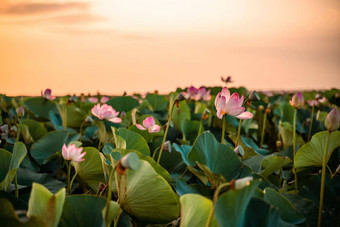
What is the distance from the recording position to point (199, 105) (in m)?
2.64

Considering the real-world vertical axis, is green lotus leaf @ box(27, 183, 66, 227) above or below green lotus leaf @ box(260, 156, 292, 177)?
above

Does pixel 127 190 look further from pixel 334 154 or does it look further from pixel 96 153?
pixel 334 154

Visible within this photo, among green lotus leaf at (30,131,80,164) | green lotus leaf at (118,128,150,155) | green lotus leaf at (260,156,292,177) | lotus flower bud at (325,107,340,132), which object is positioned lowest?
green lotus leaf at (30,131,80,164)

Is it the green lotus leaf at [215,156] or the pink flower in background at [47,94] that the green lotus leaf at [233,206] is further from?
the pink flower in background at [47,94]

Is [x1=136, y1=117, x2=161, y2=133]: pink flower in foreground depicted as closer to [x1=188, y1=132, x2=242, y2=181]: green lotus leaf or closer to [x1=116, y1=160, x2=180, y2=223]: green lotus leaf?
[x1=188, y1=132, x2=242, y2=181]: green lotus leaf

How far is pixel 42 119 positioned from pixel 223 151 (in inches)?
83.6

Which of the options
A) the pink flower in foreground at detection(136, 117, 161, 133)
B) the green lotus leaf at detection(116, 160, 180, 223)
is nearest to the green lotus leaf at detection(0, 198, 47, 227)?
the green lotus leaf at detection(116, 160, 180, 223)

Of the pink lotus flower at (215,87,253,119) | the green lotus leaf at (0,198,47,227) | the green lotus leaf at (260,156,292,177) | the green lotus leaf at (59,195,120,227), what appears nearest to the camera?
the green lotus leaf at (0,198,47,227)

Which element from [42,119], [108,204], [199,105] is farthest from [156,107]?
[108,204]

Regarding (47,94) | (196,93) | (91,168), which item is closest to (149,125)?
(91,168)

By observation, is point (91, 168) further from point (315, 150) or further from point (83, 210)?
point (315, 150)

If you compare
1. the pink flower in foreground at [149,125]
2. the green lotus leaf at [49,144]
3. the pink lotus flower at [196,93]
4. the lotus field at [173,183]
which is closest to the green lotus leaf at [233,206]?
the lotus field at [173,183]

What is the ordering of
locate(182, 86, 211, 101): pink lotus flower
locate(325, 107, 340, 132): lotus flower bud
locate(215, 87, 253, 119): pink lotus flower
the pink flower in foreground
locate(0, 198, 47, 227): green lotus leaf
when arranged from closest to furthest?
1. locate(0, 198, 47, 227): green lotus leaf
2. locate(325, 107, 340, 132): lotus flower bud
3. locate(215, 87, 253, 119): pink lotus flower
4. the pink flower in foreground
5. locate(182, 86, 211, 101): pink lotus flower

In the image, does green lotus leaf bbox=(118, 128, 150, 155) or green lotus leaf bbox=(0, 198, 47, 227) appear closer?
green lotus leaf bbox=(0, 198, 47, 227)
